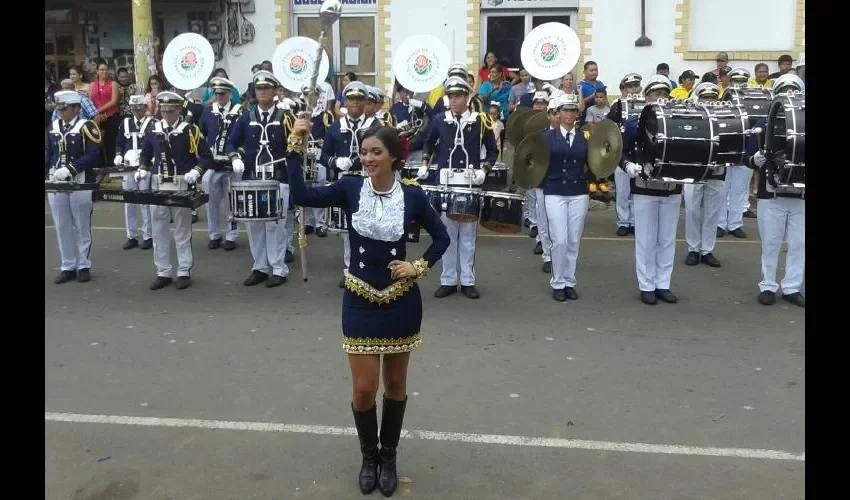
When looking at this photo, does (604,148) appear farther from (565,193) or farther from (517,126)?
(517,126)

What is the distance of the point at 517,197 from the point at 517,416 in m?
2.81

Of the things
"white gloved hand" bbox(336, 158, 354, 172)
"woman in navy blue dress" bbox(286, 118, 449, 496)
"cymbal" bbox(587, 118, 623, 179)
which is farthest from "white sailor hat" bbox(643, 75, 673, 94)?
"woman in navy blue dress" bbox(286, 118, 449, 496)

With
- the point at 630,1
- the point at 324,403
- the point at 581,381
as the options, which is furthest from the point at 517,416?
the point at 630,1

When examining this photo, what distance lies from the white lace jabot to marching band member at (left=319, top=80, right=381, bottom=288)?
4.60 m

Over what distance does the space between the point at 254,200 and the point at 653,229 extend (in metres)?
4.02

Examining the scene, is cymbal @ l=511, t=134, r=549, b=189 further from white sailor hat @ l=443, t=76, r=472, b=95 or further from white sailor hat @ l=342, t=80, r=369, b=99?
white sailor hat @ l=342, t=80, r=369, b=99

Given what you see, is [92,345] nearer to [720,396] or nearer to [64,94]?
[64,94]

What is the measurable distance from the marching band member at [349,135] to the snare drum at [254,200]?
972 millimetres

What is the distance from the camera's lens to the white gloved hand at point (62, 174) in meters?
8.70

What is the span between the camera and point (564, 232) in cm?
809

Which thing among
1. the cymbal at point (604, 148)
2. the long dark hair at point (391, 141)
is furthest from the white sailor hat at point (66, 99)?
the long dark hair at point (391, 141)

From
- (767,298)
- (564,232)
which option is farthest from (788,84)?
(564,232)

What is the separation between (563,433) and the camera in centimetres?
492

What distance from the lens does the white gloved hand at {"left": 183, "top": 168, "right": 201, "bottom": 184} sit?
8.30m
